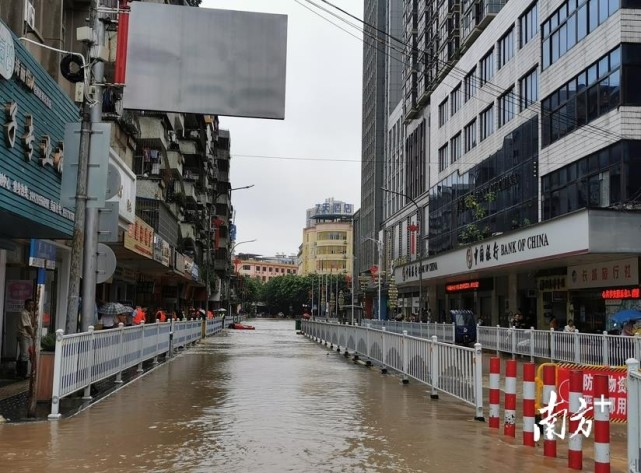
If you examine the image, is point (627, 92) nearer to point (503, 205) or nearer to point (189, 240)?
point (503, 205)

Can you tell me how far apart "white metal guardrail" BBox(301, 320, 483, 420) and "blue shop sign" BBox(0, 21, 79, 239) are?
7.20 m

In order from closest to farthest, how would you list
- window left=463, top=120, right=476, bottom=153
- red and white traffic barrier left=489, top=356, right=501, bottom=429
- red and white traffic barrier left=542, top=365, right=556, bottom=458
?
red and white traffic barrier left=542, top=365, right=556, bottom=458 < red and white traffic barrier left=489, top=356, right=501, bottom=429 < window left=463, top=120, right=476, bottom=153

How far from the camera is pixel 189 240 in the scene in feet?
185

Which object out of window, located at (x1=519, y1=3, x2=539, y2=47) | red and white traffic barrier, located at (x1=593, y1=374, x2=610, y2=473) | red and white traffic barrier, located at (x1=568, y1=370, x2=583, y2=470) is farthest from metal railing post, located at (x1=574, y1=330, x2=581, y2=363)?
window, located at (x1=519, y1=3, x2=539, y2=47)

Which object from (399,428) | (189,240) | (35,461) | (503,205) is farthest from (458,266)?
(35,461)

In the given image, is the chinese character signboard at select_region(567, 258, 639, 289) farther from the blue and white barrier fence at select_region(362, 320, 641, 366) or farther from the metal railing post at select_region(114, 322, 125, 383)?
the metal railing post at select_region(114, 322, 125, 383)

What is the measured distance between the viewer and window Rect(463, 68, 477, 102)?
45906 mm

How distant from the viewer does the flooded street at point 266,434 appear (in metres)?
7.18

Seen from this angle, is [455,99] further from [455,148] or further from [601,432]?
[601,432]

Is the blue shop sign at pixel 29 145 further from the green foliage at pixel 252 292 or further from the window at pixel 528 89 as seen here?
the green foliage at pixel 252 292

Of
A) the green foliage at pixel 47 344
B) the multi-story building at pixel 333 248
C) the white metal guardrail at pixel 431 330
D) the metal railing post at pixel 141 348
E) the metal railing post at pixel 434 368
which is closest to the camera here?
the green foliage at pixel 47 344

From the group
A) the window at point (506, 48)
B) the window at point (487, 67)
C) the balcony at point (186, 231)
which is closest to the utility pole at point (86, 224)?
the window at point (506, 48)

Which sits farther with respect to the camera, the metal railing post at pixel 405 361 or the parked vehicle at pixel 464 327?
the parked vehicle at pixel 464 327

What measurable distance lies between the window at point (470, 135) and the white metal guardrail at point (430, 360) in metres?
26.5
